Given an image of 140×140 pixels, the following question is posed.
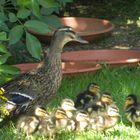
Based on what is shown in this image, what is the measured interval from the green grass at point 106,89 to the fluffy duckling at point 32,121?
0.21 ft

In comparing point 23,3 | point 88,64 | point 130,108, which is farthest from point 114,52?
point 23,3

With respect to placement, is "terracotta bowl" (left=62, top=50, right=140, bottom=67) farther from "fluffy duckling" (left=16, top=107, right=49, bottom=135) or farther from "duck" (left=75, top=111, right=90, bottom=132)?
"fluffy duckling" (left=16, top=107, right=49, bottom=135)

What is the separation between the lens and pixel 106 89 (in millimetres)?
6102

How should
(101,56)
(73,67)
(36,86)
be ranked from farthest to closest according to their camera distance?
1. (101,56)
2. (73,67)
3. (36,86)

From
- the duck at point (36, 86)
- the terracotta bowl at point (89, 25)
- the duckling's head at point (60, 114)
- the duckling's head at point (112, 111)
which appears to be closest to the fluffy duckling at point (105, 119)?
the duckling's head at point (112, 111)

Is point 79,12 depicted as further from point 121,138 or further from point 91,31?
point 121,138

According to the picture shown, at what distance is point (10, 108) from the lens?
4.86m

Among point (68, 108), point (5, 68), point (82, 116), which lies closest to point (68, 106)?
point (68, 108)

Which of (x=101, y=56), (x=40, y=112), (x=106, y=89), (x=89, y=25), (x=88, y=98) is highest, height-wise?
(x=40, y=112)

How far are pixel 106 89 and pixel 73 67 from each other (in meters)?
0.94

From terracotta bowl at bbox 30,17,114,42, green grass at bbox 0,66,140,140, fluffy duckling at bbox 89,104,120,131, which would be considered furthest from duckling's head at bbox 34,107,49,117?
terracotta bowl at bbox 30,17,114,42

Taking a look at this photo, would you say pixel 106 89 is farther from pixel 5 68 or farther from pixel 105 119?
pixel 5 68

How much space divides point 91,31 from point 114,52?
1.73 m

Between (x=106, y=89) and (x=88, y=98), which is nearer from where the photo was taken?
(x=88, y=98)
